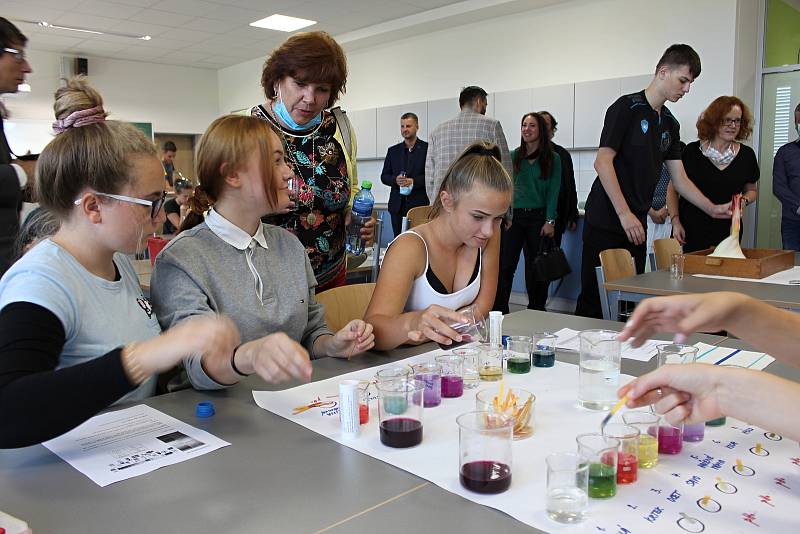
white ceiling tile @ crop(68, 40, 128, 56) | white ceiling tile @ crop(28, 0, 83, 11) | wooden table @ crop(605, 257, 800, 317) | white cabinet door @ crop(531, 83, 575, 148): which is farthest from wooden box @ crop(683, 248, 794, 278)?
white ceiling tile @ crop(68, 40, 128, 56)

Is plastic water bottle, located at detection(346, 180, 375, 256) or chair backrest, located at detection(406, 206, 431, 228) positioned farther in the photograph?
chair backrest, located at detection(406, 206, 431, 228)

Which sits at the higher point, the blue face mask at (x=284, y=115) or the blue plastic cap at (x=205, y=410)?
the blue face mask at (x=284, y=115)

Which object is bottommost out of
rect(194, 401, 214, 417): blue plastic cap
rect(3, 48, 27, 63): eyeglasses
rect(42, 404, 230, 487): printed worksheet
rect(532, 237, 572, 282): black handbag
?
rect(532, 237, 572, 282): black handbag

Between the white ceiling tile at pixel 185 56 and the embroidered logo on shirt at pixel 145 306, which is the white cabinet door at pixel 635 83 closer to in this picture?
the embroidered logo on shirt at pixel 145 306

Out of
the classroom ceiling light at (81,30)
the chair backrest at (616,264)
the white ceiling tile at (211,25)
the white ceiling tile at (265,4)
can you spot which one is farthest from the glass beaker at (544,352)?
the classroom ceiling light at (81,30)

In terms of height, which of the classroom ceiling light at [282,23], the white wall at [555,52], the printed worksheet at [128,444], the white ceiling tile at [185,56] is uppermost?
the white ceiling tile at [185,56]

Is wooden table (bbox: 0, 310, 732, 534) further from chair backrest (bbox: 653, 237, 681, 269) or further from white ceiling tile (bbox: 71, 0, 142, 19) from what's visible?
white ceiling tile (bbox: 71, 0, 142, 19)

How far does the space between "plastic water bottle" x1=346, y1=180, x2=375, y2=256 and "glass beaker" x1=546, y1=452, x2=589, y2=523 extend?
67.5 inches

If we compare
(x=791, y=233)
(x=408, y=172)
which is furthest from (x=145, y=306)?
(x=408, y=172)

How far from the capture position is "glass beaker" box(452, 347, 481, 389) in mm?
1562

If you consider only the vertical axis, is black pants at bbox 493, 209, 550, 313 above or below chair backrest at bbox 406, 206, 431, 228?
below

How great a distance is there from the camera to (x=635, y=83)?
20.7ft

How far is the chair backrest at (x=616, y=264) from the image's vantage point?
3221 millimetres

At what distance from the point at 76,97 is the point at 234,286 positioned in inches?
45.4
